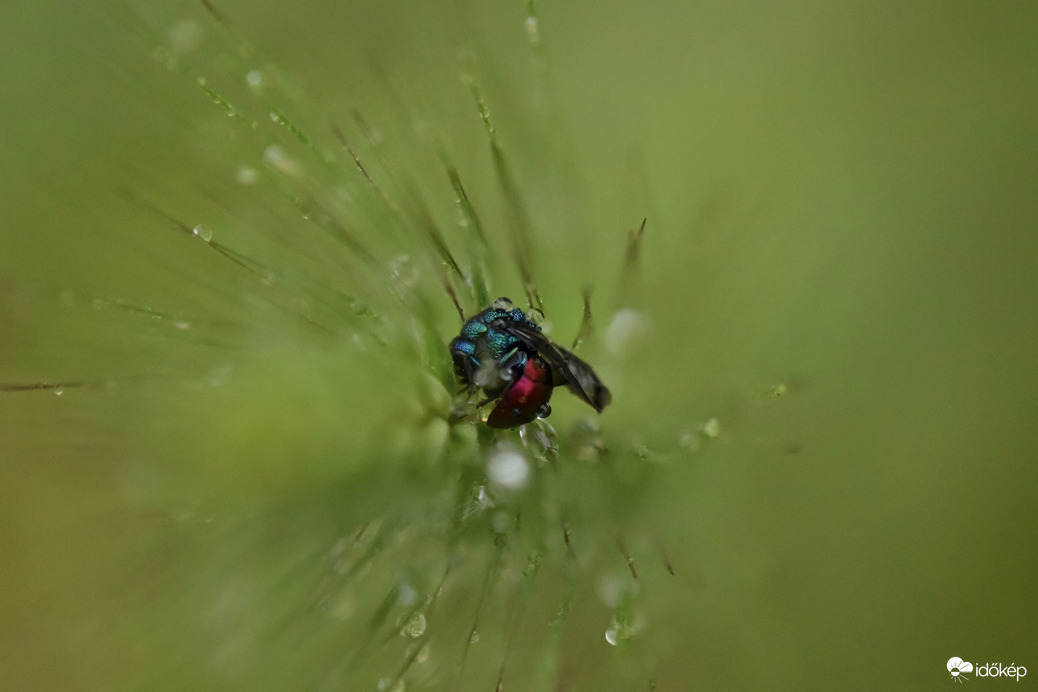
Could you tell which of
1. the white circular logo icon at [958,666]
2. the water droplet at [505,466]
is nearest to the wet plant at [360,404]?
the water droplet at [505,466]

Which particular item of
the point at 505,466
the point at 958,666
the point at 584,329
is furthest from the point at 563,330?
the point at 958,666

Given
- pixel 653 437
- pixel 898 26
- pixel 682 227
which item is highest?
pixel 898 26

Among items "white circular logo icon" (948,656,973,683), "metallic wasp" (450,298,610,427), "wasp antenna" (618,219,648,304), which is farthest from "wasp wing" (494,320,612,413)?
"white circular logo icon" (948,656,973,683)

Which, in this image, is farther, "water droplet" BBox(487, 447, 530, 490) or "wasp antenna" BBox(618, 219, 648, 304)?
"wasp antenna" BBox(618, 219, 648, 304)

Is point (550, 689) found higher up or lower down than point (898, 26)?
lower down

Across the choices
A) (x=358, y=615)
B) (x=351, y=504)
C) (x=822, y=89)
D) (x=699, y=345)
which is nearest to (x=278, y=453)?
(x=351, y=504)

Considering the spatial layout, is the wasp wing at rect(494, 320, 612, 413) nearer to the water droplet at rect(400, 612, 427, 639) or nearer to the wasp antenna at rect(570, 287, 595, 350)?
the wasp antenna at rect(570, 287, 595, 350)

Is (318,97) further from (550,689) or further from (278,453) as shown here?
(550,689)
